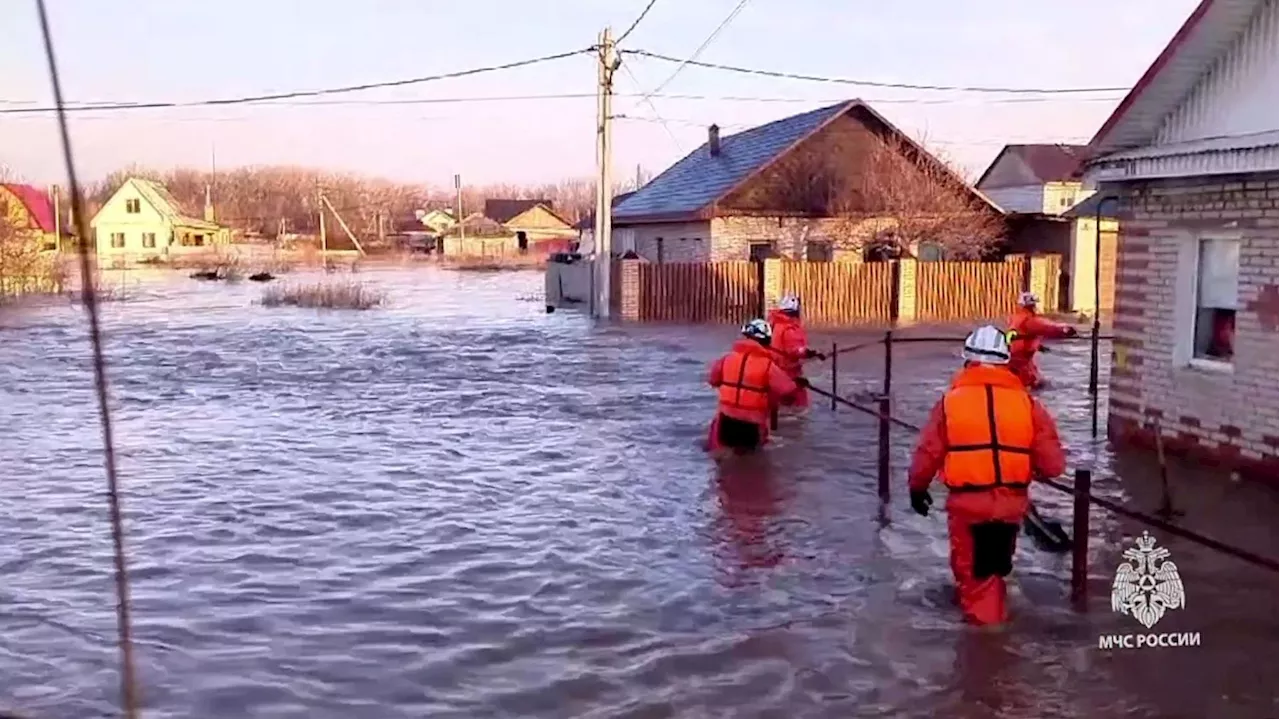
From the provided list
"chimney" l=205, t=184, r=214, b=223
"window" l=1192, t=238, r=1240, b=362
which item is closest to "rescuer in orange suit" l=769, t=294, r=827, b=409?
"window" l=1192, t=238, r=1240, b=362

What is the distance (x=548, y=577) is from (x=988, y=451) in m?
3.01

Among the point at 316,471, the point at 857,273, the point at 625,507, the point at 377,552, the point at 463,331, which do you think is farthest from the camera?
the point at 857,273

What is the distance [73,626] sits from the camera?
7.07 m

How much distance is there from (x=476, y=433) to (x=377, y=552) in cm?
531

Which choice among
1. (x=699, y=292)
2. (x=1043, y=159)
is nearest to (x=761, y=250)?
(x=699, y=292)

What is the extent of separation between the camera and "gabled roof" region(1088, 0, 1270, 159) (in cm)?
1032

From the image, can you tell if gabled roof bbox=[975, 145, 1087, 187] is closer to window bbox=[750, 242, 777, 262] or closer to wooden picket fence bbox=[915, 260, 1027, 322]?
wooden picket fence bbox=[915, 260, 1027, 322]

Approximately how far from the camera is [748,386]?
1100cm

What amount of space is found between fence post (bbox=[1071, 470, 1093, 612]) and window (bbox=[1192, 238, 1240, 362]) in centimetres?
439

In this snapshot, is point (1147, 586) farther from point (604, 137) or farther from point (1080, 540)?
point (604, 137)

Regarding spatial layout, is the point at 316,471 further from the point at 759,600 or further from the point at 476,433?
the point at 759,600

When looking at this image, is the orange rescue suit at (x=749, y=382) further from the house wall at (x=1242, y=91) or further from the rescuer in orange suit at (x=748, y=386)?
the house wall at (x=1242, y=91)

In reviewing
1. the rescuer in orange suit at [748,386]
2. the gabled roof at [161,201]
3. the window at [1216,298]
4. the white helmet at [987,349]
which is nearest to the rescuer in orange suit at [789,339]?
the rescuer in orange suit at [748,386]

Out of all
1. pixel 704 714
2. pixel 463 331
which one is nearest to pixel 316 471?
pixel 704 714
